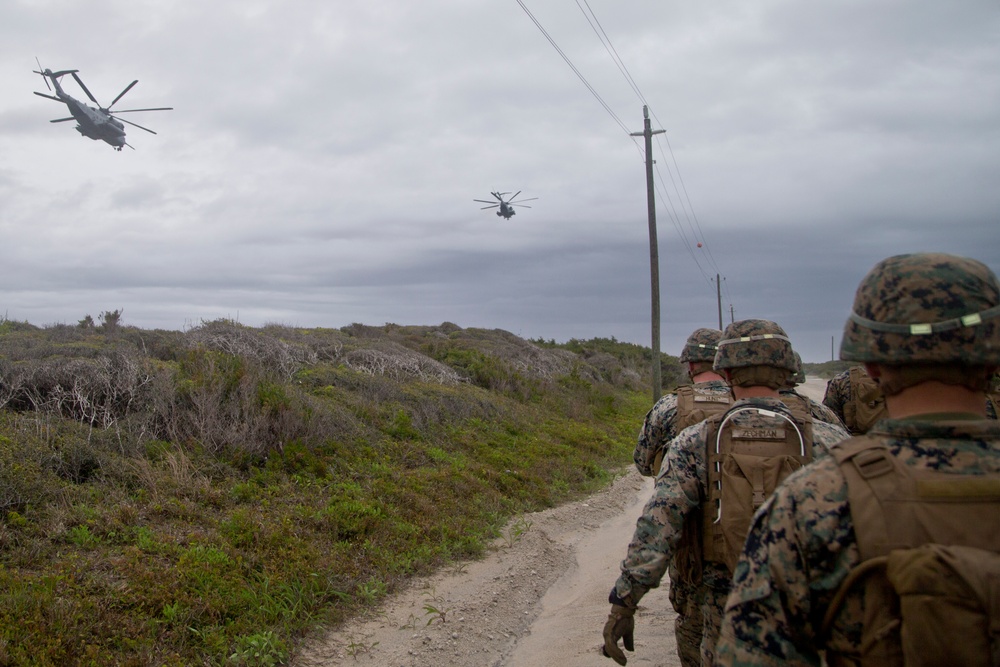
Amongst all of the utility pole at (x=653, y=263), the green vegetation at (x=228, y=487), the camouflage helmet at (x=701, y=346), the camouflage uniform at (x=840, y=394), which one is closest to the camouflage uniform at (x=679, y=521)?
the camouflage helmet at (x=701, y=346)

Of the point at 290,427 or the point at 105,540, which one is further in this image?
the point at 290,427

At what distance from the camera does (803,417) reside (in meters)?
3.03

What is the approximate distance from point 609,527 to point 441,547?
269 cm

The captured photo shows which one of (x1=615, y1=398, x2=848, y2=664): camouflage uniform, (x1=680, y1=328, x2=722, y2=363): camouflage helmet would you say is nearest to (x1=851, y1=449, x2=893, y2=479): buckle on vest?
(x1=615, y1=398, x2=848, y2=664): camouflage uniform

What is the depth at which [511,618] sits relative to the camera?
6383mm

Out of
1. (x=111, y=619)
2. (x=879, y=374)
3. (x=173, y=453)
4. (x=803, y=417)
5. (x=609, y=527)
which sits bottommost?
(x=609, y=527)

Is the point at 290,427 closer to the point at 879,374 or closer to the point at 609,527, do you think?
the point at 609,527

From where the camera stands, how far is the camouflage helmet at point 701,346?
526 cm

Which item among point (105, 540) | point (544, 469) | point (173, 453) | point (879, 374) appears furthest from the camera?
point (544, 469)

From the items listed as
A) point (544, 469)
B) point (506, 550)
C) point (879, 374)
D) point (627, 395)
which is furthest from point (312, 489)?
point (627, 395)

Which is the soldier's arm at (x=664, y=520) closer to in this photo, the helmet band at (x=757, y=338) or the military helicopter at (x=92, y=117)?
the helmet band at (x=757, y=338)

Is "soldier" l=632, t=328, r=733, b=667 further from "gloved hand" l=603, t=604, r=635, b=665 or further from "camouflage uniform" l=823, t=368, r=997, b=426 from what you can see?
"camouflage uniform" l=823, t=368, r=997, b=426

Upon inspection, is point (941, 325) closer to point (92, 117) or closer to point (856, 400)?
point (856, 400)

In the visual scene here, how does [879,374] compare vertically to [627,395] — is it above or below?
above
